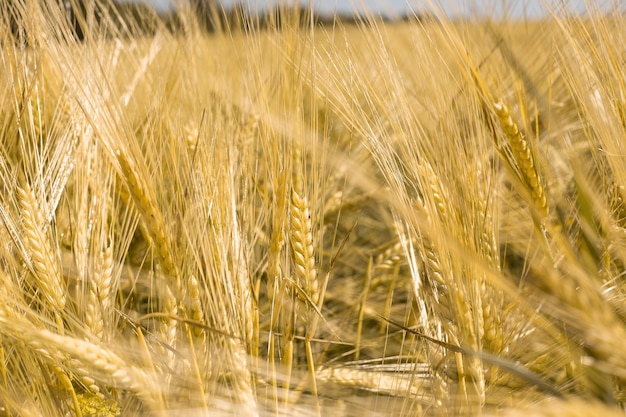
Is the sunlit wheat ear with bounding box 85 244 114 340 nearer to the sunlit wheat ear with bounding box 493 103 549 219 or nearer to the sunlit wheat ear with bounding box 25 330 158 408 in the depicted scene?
the sunlit wheat ear with bounding box 25 330 158 408

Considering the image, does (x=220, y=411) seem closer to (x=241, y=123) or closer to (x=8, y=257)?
(x=8, y=257)

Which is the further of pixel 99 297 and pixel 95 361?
pixel 99 297

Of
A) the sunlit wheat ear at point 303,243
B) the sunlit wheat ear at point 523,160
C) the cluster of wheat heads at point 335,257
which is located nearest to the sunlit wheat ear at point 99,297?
the cluster of wheat heads at point 335,257

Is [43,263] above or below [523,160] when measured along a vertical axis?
below

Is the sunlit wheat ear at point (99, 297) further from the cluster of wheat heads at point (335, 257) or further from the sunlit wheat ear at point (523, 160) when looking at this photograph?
the sunlit wheat ear at point (523, 160)

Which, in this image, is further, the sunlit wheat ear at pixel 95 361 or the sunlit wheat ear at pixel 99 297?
the sunlit wheat ear at pixel 99 297

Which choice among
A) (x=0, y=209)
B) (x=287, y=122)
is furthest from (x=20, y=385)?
(x=287, y=122)

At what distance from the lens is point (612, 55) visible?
2.04 ft

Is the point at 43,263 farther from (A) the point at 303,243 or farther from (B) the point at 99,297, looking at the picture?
(A) the point at 303,243

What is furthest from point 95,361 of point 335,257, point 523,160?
point 523,160

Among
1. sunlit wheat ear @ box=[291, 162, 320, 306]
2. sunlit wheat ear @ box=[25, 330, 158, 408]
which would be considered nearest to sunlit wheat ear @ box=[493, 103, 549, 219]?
sunlit wheat ear @ box=[291, 162, 320, 306]

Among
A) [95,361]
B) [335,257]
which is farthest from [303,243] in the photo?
[95,361]

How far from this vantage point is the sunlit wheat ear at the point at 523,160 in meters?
0.60

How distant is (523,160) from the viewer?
61 cm
